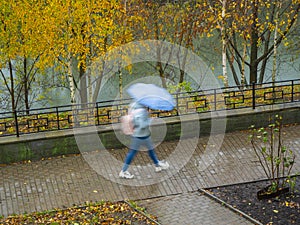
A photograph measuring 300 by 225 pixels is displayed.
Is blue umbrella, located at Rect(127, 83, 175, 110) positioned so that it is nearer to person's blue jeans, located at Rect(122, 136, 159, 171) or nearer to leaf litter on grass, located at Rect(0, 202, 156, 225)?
person's blue jeans, located at Rect(122, 136, 159, 171)

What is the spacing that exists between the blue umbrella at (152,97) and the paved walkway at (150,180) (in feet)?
4.15

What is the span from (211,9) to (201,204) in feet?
25.0

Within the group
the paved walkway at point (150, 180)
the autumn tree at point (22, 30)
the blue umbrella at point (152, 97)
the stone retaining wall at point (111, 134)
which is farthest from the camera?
the autumn tree at point (22, 30)

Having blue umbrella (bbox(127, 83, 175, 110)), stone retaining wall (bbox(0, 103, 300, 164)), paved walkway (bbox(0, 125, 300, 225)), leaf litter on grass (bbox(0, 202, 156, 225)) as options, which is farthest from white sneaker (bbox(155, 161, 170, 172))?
leaf litter on grass (bbox(0, 202, 156, 225))

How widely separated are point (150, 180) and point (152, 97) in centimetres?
150

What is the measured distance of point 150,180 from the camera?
348 inches

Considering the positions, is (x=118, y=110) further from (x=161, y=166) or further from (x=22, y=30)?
(x=22, y=30)

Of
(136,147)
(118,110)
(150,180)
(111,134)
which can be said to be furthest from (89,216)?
(118,110)

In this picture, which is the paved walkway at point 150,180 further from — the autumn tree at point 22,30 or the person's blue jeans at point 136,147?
the autumn tree at point 22,30

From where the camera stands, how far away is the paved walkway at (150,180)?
25.8 feet

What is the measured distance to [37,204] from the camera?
810cm

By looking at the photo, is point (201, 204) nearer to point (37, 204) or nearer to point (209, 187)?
point (209, 187)

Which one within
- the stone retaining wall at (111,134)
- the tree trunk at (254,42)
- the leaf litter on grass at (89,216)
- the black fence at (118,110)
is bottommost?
the leaf litter on grass at (89,216)

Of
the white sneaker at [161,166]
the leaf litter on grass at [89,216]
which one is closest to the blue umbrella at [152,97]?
the white sneaker at [161,166]
